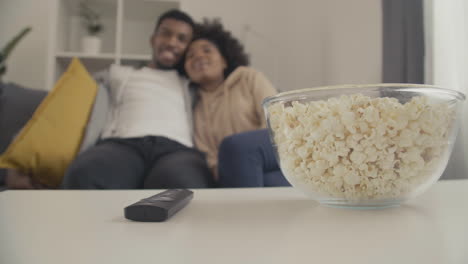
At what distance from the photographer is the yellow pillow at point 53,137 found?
124 cm

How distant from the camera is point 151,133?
1.37 m

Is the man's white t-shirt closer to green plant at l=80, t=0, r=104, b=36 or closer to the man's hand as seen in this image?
the man's hand

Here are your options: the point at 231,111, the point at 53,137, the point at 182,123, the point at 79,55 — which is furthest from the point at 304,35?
the point at 53,137

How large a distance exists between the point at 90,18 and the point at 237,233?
2658 millimetres

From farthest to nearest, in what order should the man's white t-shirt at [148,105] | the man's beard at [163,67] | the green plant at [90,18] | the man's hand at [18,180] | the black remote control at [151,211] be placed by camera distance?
the green plant at [90,18] → the man's beard at [163,67] → the man's white t-shirt at [148,105] → the man's hand at [18,180] → the black remote control at [151,211]

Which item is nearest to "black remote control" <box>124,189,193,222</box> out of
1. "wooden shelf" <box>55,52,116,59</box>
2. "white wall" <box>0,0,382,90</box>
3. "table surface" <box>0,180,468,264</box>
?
"table surface" <box>0,180,468,264</box>

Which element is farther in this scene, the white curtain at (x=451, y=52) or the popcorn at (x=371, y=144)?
the white curtain at (x=451, y=52)

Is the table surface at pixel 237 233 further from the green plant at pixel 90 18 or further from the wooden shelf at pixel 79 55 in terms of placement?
the green plant at pixel 90 18

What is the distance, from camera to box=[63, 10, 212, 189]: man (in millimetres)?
1055

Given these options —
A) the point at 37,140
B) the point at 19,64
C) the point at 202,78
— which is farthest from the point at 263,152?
the point at 19,64

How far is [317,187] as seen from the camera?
369 mm

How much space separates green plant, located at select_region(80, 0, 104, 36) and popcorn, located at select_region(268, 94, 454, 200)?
8.17 ft

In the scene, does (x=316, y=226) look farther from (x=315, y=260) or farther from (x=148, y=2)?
(x=148, y=2)

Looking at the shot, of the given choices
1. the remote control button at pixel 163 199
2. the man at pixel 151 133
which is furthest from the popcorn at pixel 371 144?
the man at pixel 151 133
